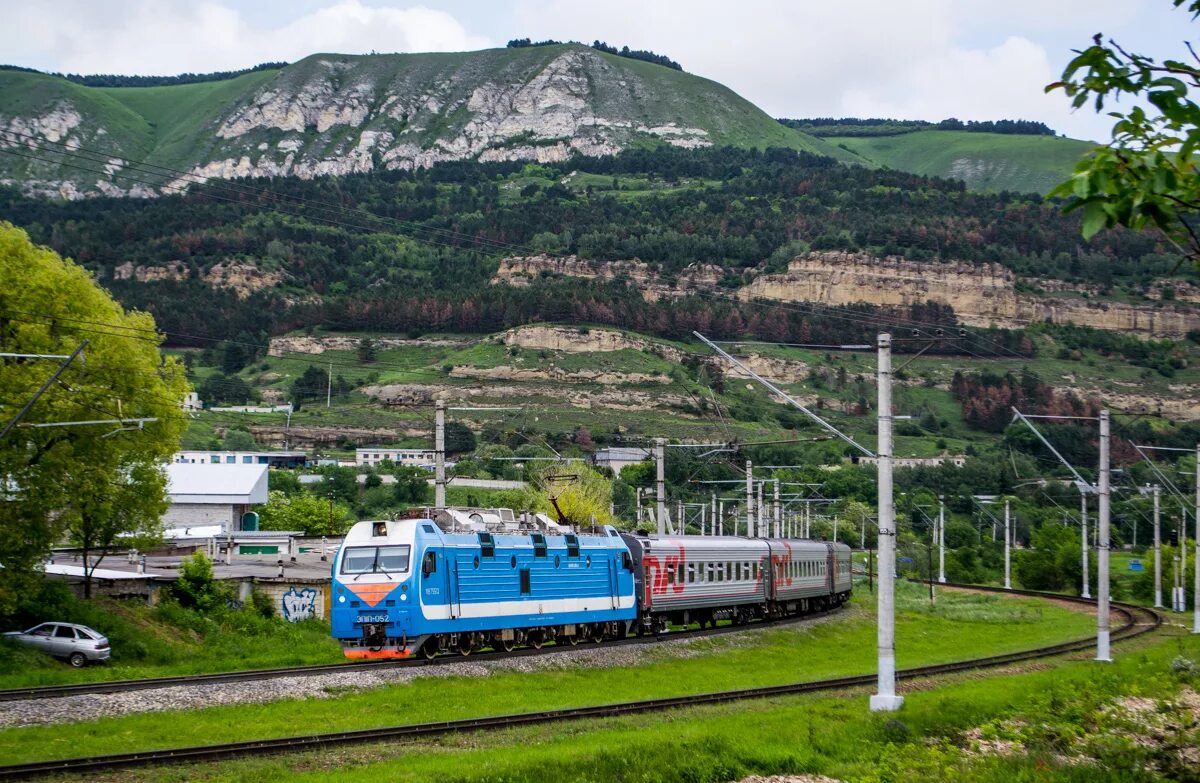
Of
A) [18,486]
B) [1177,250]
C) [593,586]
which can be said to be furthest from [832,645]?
[1177,250]

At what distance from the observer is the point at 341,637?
107 ft

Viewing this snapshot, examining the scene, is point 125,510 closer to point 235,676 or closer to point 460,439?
point 235,676

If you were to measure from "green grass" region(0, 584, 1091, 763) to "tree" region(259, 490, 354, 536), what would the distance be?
42.9 meters

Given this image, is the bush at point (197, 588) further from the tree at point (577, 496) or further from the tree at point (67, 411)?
the tree at point (577, 496)

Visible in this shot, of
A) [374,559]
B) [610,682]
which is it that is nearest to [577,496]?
[610,682]

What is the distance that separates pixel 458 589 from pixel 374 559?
2404mm

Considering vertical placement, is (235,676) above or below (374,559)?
below

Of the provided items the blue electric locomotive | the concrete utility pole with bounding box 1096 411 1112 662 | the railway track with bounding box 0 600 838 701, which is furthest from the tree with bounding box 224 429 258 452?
the concrete utility pole with bounding box 1096 411 1112 662

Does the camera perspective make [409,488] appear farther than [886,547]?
Yes

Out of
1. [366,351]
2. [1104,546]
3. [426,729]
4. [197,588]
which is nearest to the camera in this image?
[426,729]

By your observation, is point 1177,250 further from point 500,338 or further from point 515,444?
point 500,338

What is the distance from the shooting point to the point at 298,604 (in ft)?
153

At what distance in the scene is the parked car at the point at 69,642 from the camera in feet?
117

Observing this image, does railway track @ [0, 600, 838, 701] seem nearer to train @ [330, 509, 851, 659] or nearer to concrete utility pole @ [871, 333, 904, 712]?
train @ [330, 509, 851, 659]
